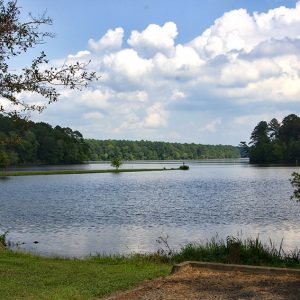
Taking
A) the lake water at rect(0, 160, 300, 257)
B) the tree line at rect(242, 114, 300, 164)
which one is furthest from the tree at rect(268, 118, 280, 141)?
the lake water at rect(0, 160, 300, 257)

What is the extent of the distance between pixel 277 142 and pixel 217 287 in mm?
175749

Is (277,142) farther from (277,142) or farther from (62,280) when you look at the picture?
(62,280)

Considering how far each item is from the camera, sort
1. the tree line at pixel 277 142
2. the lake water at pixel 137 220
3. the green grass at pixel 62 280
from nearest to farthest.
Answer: the green grass at pixel 62 280, the lake water at pixel 137 220, the tree line at pixel 277 142

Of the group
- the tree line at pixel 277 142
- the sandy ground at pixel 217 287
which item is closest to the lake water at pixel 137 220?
the sandy ground at pixel 217 287

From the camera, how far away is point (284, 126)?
604 ft

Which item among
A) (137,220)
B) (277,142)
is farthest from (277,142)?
(137,220)

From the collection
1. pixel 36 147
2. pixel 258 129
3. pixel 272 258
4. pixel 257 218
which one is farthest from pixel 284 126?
pixel 272 258

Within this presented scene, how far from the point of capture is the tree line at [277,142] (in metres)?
174

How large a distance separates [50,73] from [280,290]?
735 centimetres

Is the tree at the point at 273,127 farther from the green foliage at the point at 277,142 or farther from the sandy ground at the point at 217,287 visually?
the sandy ground at the point at 217,287

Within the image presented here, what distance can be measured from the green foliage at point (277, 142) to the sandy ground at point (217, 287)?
515ft

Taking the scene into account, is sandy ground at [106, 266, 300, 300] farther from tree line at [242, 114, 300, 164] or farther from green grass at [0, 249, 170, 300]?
tree line at [242, 114, 300, 164]

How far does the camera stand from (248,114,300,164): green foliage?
17400 cm

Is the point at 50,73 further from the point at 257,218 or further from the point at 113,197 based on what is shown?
the point at 113,197
